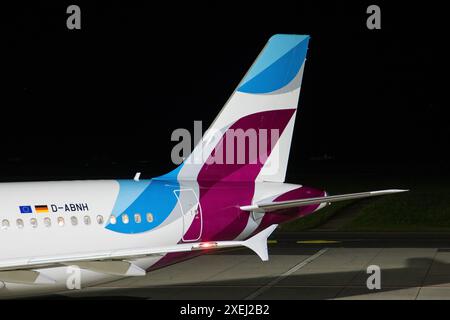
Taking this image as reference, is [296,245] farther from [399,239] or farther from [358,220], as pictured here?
[358,220]

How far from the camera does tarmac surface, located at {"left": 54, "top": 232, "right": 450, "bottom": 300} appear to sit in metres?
30.9

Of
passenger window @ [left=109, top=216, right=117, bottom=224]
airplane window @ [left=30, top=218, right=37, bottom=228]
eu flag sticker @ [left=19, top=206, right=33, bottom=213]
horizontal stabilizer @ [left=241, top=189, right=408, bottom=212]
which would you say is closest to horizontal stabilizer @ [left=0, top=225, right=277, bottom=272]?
airplane window @ [left=30, top=218, right=37, bottom=228]

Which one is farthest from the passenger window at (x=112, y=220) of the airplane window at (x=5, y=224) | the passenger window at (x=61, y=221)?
the airplane window at (x=5, y=224)

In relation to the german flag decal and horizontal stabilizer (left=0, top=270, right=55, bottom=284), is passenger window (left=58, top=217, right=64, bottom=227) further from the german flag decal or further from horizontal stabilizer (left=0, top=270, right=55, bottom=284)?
horizontal stabilizer (left=0, top=270, right=55, bottom=284)

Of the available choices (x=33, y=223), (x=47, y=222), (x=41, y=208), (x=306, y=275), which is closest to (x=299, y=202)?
(x=47, y=222)

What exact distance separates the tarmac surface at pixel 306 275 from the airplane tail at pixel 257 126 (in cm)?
416

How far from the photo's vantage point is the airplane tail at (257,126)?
30141 millimetres

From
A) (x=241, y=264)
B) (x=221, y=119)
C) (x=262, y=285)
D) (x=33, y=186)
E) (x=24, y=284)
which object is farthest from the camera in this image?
(x=241, y=264)

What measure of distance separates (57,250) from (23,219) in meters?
1.29

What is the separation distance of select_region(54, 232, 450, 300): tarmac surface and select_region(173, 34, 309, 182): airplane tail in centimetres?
416

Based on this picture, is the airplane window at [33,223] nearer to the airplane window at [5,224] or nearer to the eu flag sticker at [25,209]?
the eu flag sticker at [25,209]

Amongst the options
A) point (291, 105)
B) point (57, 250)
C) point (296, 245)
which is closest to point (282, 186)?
point (291, 105)

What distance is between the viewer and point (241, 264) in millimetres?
39094

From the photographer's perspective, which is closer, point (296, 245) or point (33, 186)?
point (33, 186)
